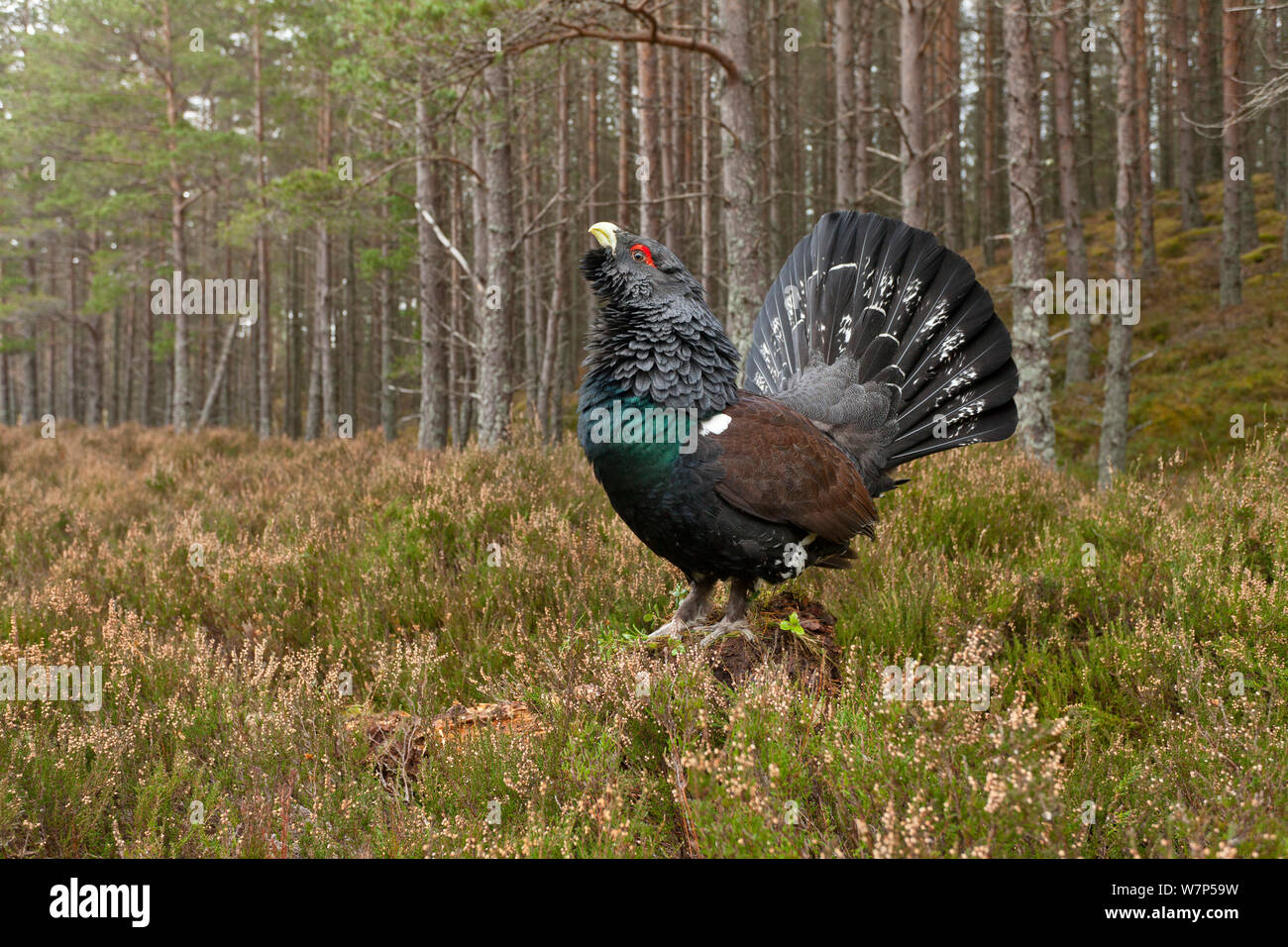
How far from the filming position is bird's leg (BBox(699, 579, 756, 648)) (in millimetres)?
2992

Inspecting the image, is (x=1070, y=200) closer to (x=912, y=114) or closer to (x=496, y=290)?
(x=912, y=114)

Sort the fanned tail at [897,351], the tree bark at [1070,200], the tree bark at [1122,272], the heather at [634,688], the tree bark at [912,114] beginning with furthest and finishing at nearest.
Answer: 1. the tree bark at [1070,200]
2. the tree bark at [912,114]
3. the tree bark at [1122,272]
4. the fanned tail at [897,351]
5. the heather at [634,688]

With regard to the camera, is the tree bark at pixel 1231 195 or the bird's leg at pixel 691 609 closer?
the bird's leg at pixel 691 609

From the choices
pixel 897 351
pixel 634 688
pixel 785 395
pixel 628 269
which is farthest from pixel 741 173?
pixel 634 688

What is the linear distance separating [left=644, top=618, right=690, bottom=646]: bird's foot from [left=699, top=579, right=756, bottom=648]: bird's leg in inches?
5.6

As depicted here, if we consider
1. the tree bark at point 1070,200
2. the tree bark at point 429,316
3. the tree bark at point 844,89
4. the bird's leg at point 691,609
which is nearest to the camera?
the bird's leg at point 691,609

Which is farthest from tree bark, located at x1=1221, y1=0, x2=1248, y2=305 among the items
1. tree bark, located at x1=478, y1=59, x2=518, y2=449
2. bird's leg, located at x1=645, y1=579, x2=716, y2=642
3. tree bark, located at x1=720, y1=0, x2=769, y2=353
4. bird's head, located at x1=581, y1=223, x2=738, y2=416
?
bird's leg, located at x1=645, y1=579, x2=716, y2=642

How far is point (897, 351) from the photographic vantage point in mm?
3754

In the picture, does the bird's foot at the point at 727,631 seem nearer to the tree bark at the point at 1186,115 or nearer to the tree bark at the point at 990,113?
the tree bark at the point at 1186,115

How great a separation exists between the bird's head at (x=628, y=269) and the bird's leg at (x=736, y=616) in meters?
1.19

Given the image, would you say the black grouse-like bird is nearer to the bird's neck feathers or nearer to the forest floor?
the bird's neck feathers

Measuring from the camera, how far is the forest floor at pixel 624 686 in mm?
1915

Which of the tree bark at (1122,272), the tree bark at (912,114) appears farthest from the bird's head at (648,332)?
the tree bark at (912,114)
